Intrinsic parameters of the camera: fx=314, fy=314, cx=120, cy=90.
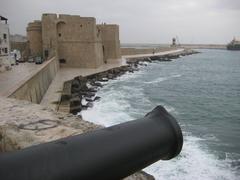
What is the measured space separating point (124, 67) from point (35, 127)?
26.9m

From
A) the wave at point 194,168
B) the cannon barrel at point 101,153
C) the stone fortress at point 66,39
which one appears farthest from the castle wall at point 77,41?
the cannon barrel at point 101,153

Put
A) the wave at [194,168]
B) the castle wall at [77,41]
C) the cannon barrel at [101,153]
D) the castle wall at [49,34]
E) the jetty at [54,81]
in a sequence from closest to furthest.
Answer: the cannon barrel at [101,153] < the jetty at [54,81] < the wave at [194,168] < the castle wall at [49,34] < the castle wall at [77,41]

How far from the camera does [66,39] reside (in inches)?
Result: 1080

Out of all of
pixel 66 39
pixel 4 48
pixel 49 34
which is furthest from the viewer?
pixel 66 39

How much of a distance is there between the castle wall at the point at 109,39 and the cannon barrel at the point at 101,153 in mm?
33244

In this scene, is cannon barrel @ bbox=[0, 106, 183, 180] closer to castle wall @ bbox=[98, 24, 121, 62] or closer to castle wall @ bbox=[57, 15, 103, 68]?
castle wall @ bbox=[57, 15, 103, 68]

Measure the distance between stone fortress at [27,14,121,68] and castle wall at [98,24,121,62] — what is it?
22.2ft

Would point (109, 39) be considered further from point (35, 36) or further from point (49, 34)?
point (49, 34)

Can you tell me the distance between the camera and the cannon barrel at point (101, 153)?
4.17 feet

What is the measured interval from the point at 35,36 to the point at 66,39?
322cm

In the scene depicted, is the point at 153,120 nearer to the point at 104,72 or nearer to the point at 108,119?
the point at 108,119

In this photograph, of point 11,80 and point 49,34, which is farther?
point 49,34

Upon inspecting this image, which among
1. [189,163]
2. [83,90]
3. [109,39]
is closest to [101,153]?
[189,163]

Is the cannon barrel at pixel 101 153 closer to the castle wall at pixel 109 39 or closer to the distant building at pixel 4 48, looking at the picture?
the distant building at pixel 4 48
